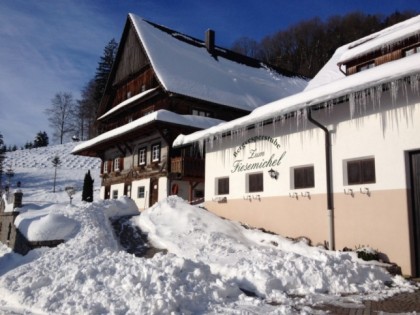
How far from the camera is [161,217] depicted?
15.0m

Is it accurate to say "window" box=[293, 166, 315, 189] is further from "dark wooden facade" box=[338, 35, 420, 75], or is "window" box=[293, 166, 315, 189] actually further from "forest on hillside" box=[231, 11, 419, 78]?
"forest on hillside" box=[231, 11, 419, 78]

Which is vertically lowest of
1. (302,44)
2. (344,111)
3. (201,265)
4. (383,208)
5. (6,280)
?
(6,280)

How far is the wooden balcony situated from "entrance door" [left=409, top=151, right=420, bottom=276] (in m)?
13.6

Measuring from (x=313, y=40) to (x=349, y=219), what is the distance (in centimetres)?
4074

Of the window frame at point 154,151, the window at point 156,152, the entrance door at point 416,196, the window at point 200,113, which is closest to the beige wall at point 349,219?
the entrance door at point 416,196

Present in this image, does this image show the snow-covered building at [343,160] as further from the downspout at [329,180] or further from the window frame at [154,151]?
the window frame at [154,151]

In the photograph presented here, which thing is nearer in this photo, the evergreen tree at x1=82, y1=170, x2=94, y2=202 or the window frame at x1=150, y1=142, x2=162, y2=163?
the window frame at x1=150, y1=142, x2=162, y2=163

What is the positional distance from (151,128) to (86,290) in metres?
16.8

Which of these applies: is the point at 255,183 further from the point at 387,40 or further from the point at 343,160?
the point at 387,40

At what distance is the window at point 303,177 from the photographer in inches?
476

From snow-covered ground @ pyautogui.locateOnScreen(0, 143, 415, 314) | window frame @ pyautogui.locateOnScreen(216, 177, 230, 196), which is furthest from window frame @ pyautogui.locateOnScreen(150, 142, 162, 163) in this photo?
snow-covered ground @ pyautogui.locateOnScreen(0, 143, 415, 314)

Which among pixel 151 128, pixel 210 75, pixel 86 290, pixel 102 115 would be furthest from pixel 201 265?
pixel 102 115

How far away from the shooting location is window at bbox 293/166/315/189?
12.1m

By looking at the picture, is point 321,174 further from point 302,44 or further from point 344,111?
point 302,44
